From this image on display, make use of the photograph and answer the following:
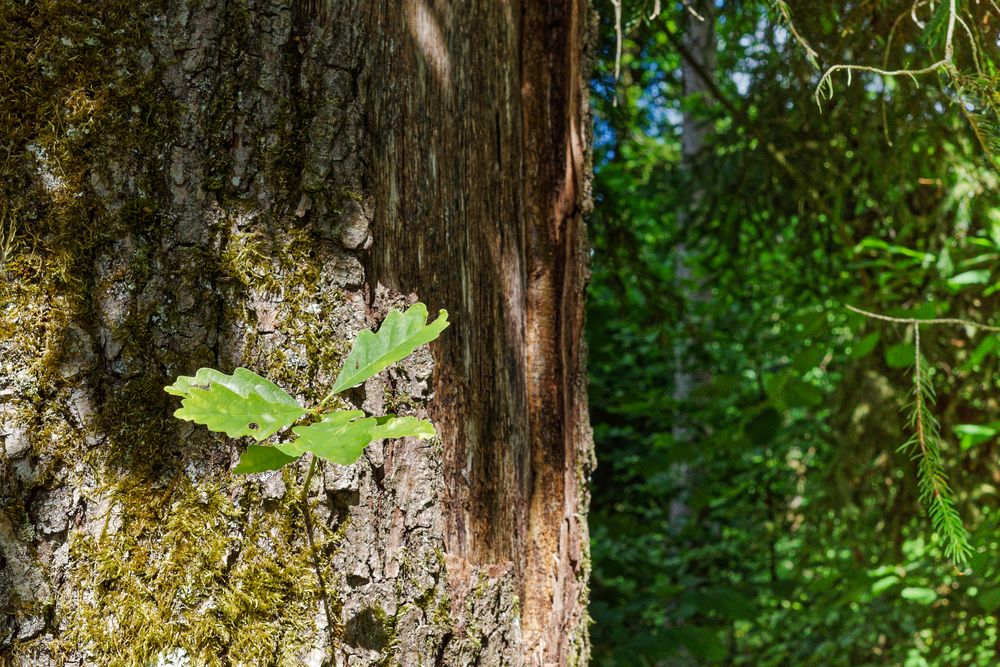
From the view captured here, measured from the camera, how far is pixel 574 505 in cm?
149

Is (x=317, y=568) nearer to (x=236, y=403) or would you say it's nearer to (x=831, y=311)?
(x=236, y=403)

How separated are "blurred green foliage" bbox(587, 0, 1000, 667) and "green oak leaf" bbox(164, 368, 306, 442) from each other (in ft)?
4.53

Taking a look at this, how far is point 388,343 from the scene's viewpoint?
0.95 metres

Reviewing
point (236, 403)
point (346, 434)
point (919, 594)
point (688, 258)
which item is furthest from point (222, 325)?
point (688, 258)

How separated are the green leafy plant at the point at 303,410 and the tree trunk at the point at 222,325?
0.11 m

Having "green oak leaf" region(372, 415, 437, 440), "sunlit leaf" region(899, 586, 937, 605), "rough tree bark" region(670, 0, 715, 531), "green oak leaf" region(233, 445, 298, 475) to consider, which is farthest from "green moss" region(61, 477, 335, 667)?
"rough tree bark" region(670, 0, 715, 531)

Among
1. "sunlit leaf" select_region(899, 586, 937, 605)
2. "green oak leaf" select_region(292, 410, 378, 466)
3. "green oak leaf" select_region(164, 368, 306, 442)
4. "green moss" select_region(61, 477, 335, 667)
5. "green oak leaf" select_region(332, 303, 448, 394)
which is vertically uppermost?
"sunlit leaf" select_region(899, 586, 937, 605)

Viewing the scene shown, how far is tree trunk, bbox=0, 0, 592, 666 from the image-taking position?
3.21ft

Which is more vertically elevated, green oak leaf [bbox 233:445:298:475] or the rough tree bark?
the rough tree bark

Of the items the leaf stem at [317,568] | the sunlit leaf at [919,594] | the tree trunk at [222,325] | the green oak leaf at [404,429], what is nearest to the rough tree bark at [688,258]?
the sunlit leaf at [919,594]

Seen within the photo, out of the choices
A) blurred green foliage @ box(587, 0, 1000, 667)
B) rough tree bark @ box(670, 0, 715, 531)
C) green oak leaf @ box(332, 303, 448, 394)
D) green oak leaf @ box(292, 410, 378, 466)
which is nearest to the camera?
green oak leaf @ box(292, 410, 378, 466)

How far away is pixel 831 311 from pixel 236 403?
3.15 meters

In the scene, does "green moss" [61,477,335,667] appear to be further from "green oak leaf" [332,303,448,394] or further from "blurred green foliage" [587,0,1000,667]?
"blurred green foliage" [587,0,1000,667]

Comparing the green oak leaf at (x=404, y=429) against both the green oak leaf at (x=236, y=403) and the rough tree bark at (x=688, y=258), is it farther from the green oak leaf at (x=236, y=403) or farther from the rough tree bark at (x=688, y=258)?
the rough tree bark at (x=688, y=258)
